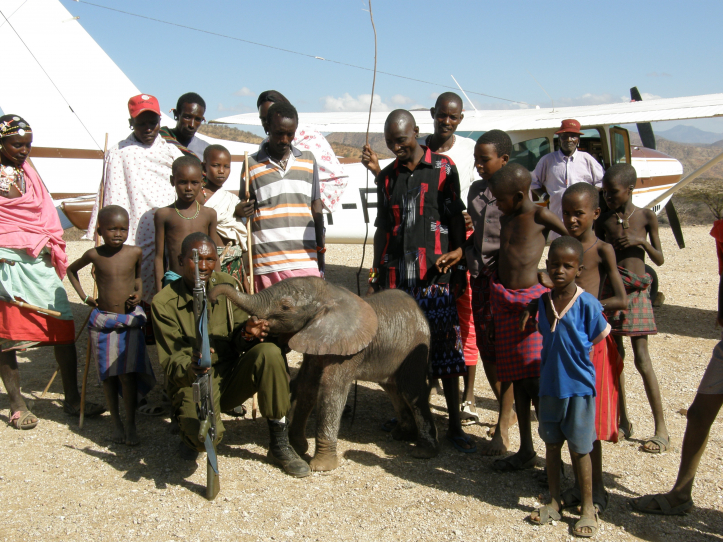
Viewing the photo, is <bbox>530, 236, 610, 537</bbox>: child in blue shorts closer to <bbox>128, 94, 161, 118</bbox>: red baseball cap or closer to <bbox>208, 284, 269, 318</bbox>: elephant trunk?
<bbox>208, 284, 269, 318</bbox>: elephant trunk

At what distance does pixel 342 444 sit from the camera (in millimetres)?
4293

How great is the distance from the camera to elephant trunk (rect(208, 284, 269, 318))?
11.2 ft

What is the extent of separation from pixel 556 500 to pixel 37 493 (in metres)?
3.19

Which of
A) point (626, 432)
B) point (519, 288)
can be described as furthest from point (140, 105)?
point (626, 432)

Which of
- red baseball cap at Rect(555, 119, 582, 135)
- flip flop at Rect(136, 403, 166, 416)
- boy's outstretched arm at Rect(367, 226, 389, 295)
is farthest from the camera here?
red baseball cap at Rect(555, 119, 582, 135)

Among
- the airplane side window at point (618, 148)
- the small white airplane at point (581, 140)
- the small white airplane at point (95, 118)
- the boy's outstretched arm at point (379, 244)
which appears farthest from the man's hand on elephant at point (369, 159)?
the airplane side window at point (618, 148)

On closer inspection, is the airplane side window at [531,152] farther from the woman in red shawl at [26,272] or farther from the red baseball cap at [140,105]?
the woman in red shawl at [26,272]

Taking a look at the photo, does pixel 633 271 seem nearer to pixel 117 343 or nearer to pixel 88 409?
pixel 117 343

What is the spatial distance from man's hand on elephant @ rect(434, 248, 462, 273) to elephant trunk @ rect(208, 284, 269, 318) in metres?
1.26

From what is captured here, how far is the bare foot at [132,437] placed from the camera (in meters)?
4.22

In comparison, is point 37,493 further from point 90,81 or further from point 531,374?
point 90,81

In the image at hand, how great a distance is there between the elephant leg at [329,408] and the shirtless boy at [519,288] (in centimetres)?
106

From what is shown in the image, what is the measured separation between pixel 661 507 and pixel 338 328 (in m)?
2.17

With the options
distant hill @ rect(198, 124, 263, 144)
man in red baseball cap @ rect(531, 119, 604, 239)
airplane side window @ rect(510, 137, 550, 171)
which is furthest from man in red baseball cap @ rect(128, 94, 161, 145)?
distant hill @ rect(198, 124, 263, 144)
